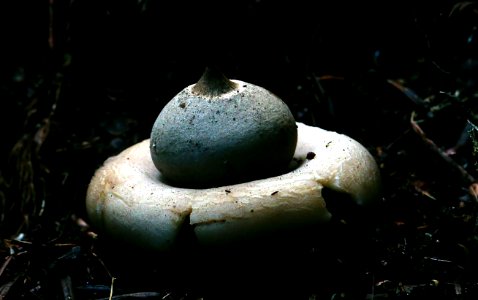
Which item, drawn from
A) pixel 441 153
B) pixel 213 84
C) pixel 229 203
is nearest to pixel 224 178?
pixel 229 203

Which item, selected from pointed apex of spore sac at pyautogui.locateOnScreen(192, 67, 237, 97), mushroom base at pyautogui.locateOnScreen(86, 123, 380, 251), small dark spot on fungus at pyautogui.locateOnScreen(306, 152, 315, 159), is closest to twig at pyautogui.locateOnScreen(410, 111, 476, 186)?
mushroom base at pyautogui.locateOnScreen(86, 123, 380, 251)

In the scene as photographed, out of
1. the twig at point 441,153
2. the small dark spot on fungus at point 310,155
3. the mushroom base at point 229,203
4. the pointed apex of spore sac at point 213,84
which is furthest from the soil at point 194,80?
the pointed apex of spore sac at point 213,84

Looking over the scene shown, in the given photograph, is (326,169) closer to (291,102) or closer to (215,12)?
(291,102)

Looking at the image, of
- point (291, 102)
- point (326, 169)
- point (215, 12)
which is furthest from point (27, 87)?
point (326, 169)

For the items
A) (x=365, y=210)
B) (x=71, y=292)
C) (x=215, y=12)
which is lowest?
(x=71, y=292)

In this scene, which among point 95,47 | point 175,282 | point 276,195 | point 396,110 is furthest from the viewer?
point 95,47

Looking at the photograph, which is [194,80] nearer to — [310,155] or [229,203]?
[310,155]
